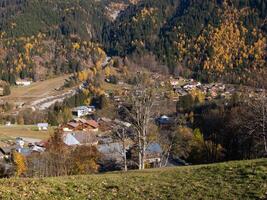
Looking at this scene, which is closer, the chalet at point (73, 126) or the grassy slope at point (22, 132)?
the grassy slope at point (22, 132)

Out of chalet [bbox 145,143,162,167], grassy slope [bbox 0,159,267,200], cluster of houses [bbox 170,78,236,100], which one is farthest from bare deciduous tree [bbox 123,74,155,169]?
cluster of houses [bbox 170,78,236,100]

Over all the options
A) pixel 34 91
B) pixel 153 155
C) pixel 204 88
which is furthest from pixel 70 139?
pixel 34 91

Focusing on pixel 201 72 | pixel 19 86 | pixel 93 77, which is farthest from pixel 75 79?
pixel 201 72

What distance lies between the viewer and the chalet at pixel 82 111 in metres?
140

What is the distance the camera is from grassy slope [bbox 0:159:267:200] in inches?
546

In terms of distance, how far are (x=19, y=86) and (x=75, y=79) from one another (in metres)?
26.5

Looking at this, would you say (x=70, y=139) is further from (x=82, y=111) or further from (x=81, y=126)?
(x=82, y=111)

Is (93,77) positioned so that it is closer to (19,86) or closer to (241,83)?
(19,86)

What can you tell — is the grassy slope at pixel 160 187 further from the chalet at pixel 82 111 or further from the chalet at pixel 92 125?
the chalet at pixel 82 111

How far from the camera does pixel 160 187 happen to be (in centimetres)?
1538

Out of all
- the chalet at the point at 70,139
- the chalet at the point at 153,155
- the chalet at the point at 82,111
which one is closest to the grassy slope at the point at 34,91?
the chalet at the point at 82,111

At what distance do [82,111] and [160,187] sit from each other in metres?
128

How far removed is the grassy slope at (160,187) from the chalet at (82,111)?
123375 millimetres

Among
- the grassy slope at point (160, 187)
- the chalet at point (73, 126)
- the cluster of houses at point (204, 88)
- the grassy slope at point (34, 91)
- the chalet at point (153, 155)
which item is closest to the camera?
the grassy slope at point (160, 187)
